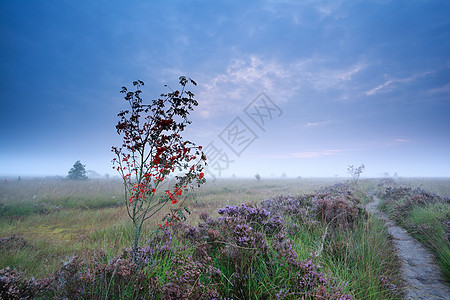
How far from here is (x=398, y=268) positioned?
4.15 metres

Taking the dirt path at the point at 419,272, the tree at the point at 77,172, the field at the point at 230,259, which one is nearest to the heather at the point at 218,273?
the field at the point at 230,259

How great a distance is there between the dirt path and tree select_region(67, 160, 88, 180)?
1759 inches

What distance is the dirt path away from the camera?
338 cm

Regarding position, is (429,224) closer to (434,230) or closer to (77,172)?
(434,230)

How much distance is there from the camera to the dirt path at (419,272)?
3383 mm

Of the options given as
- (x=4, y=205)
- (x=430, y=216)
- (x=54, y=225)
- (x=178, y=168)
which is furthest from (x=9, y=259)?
(x=430, y=216)

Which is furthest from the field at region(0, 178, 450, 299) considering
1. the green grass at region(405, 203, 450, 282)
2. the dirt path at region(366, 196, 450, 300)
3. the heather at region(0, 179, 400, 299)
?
the green grass at region(405, 203, 450, 282)

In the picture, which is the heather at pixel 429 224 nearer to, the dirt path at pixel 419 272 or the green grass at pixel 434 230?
the green grass at pixel 434 230

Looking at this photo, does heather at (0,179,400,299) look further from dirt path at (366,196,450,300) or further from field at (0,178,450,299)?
dirt path at (366,196,450,300)

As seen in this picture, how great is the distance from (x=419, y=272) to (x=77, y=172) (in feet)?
149

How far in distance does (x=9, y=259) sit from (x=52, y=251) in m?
0.97

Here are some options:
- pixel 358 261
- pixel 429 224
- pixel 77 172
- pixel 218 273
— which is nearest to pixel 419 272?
A: pixel 358 261

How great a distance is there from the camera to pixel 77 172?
3631 cm

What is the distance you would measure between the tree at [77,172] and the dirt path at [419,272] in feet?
147
